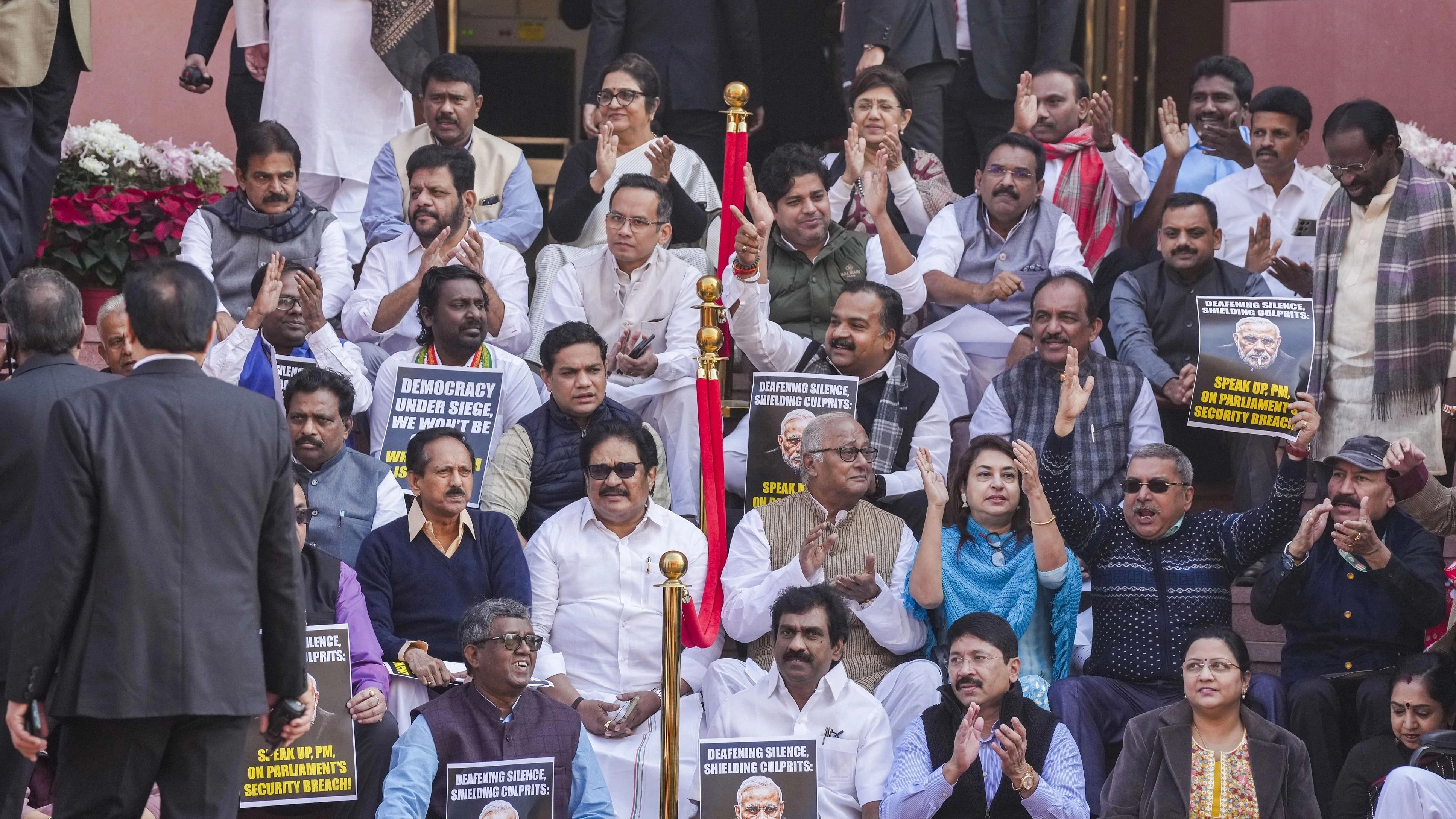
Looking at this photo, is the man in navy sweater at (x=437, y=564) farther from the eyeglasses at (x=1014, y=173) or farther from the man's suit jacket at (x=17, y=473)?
the eyeglasses at (x=1014, y=173)

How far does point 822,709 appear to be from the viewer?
21.4 feet

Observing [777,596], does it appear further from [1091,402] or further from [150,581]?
[150,581]

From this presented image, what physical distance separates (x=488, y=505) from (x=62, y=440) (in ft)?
9.73

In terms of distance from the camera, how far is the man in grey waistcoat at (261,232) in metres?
8.12

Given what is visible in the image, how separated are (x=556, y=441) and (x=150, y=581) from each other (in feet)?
10.3

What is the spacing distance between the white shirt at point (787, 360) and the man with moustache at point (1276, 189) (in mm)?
1837

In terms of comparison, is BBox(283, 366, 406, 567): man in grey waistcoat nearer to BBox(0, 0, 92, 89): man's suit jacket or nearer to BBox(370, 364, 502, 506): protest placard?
BBox(370, 364, 502, 506): protest placard

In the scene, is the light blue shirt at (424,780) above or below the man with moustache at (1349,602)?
below

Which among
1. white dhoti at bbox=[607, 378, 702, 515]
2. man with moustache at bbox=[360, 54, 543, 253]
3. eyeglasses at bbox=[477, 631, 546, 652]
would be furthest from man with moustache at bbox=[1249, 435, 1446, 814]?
man with moustache at bbox=[360, 54, 543, 253]

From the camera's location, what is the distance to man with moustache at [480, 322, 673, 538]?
733 cm

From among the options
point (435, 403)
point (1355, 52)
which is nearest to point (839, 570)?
point (435, 403)

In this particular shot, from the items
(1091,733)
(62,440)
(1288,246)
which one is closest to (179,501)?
(62,440)

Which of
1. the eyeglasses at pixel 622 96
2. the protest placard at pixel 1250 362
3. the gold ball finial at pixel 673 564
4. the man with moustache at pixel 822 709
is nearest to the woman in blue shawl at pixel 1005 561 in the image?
the man with moustache at pixel 822 709

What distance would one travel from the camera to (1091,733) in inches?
257
